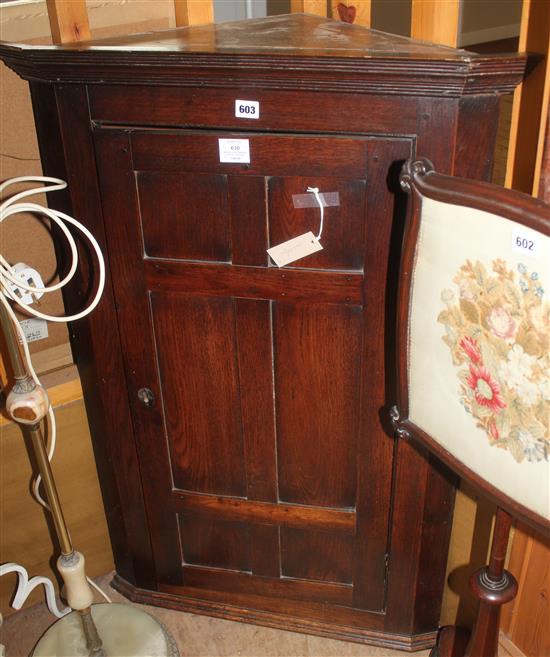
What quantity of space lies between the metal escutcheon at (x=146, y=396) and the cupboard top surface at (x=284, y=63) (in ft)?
2.40

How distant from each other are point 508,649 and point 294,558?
0.61 metres

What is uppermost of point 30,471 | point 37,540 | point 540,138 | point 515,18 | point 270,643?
point 540,138

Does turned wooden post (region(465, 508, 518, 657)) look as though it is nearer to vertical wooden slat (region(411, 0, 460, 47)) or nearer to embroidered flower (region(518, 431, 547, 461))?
embroidered flower (region(518, 431, 547, 461))

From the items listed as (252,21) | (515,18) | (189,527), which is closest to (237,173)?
(252,21)

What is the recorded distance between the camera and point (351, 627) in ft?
6.81

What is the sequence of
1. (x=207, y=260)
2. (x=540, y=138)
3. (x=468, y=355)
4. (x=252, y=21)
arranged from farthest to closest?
(x=252, y=21) → (x=207, y=260) → (x=540, y=138) → (x=468, y=355)

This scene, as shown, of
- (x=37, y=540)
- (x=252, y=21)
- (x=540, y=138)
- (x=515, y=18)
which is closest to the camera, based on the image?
(x=540, y=138)

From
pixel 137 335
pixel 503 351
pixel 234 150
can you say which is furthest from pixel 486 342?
pixel 137 335

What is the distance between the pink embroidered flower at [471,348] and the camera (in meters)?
1.24

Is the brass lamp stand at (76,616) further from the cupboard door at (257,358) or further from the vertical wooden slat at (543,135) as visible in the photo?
the vertical wooden slat at (543,135)

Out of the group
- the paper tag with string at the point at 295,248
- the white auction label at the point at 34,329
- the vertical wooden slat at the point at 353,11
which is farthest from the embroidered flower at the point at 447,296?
the white auction label at the point at 34,329

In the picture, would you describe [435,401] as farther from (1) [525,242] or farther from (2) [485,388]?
(1) [525,242]

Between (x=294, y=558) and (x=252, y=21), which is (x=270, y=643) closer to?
(x=294, y=558)

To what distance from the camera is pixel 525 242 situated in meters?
1.09
